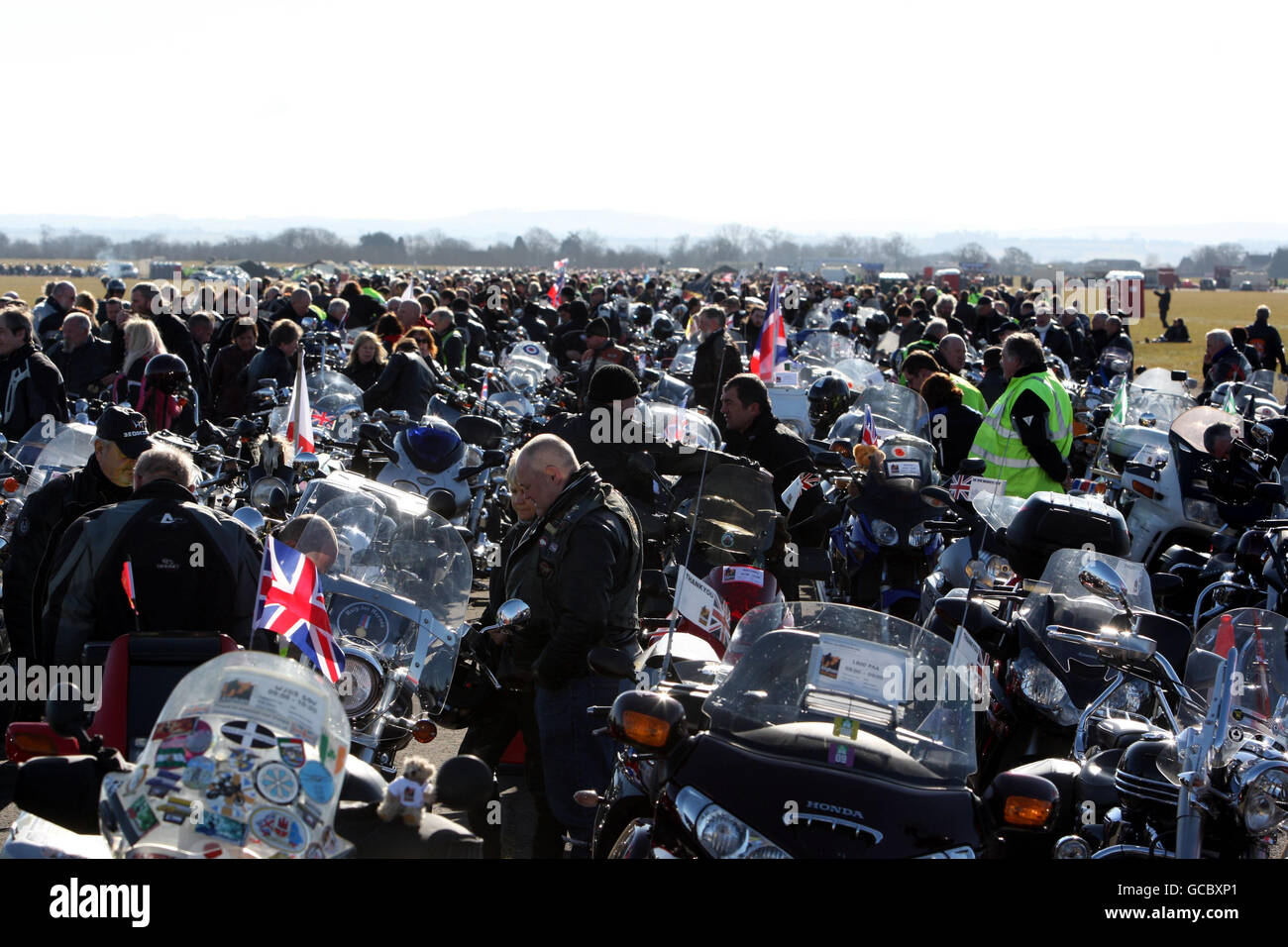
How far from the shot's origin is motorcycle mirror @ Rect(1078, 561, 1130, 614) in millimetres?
5613

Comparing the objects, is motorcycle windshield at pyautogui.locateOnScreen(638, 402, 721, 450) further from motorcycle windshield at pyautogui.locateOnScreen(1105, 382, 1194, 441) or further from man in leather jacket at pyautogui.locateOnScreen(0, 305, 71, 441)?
motorcycle windshield at pyautogui.locateOnScreen(1105, 382, 1194, 441)

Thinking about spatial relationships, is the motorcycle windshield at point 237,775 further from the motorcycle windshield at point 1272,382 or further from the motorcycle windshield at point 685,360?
the motorcycle windshield at point 685,360

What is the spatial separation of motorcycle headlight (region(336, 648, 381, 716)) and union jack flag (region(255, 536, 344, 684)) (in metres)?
1.07

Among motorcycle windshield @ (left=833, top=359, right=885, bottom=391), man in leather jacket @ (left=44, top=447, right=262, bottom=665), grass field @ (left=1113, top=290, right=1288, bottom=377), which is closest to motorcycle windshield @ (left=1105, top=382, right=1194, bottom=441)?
motorcycle windshield @ (left=833, top=359, right=885, bottom=391)

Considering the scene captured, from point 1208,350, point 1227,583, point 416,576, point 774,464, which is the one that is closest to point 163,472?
point 416,576

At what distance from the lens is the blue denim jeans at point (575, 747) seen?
504 centimetres

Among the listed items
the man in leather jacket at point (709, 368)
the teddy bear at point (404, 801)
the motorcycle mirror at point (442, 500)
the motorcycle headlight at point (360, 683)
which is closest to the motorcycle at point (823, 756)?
the teddy bear at point (404, 801)

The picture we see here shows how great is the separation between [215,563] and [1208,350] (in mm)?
15068

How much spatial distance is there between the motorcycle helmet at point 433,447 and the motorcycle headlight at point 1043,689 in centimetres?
518

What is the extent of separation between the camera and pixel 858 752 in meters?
3.56

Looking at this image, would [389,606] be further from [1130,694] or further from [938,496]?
[1130,694]

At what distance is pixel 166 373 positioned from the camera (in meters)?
8.95

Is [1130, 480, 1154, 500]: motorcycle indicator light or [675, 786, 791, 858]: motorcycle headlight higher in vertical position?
[1130, 480, 1154, 500]: motorcycle indicator light

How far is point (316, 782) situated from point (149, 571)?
202cm
